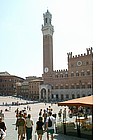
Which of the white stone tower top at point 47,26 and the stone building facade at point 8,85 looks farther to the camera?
the stone building facade at point 8,85

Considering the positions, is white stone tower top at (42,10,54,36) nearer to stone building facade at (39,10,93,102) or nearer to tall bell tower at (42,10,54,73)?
tall bell tower at (42,10,54,73)

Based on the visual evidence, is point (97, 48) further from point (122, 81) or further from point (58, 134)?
point (58, 134)

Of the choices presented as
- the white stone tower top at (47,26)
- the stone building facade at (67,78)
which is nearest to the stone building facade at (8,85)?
the stone building facade at (67,78)

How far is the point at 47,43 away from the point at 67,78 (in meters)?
14.3

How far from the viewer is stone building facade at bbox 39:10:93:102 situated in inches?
→ 2117

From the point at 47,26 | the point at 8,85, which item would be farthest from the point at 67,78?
the point at 8,85

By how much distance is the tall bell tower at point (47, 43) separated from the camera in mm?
62562

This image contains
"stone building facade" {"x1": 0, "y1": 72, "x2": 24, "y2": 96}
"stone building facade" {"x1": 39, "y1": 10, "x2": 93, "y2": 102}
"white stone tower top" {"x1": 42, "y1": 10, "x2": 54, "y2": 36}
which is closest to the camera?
"stone building facade" {"x1": 39, "y1": 10, "x2": 93, "y2": 102}

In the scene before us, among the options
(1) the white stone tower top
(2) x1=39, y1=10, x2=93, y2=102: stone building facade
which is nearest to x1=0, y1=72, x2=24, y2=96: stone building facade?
(2) x1=39, y1=10, x2=93, y2=102: stone building facade

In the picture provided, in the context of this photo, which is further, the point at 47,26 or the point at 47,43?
the point at 47,26

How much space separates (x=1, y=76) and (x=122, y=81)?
8125 centimetres

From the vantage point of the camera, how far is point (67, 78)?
57438mm

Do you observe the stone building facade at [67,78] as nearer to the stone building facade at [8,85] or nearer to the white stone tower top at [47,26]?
the white stone tower top at [47,26]

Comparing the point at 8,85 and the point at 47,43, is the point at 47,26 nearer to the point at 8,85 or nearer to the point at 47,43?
the point at 47,43
